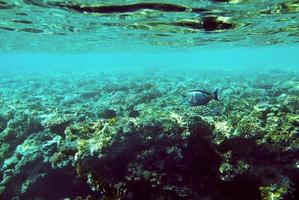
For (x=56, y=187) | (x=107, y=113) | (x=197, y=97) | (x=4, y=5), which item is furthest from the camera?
(x=107, y=113)

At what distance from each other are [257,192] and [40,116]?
11065 millimetres

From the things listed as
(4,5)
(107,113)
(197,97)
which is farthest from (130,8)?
(197,97)

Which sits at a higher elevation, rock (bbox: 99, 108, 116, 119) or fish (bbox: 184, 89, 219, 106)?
fish (bbox: 184, 89, 219, 106)

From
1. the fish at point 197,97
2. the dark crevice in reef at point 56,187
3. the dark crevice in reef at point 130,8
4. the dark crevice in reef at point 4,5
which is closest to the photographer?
the fish at point 197,97

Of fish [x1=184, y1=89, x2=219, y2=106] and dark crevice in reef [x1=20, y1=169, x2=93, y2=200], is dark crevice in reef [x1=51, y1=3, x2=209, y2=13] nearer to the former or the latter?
fish [x1=184, y1=89, x2=219, y2=106]

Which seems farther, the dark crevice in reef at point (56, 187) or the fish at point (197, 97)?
the dark crevice in reef at point (56, 187)

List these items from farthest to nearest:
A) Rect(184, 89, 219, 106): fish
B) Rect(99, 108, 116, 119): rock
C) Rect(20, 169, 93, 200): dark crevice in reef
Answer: Rect(99, 108, 116, 119): rock < Rect(20, 169, 93, 200): dark crevice in reef < Rect(184, 89, 219, 106): fish

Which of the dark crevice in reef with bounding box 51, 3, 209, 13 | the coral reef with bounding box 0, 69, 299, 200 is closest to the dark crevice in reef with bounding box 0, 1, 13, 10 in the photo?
the dark crevice in reef with bounding box 51, 3, 209, 13

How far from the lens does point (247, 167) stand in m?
7.56

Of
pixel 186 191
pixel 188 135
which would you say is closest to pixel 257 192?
pixel 186 191

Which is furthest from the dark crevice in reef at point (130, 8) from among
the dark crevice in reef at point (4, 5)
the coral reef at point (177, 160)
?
the coral reef at point (177, 160)

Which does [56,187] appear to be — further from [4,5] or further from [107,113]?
[4,5]

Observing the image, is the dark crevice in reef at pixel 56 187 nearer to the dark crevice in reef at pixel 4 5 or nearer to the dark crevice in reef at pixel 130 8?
the dark crevice in reef at pixel 130 8

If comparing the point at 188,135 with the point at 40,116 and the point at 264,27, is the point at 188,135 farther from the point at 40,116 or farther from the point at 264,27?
the point at 264,27
